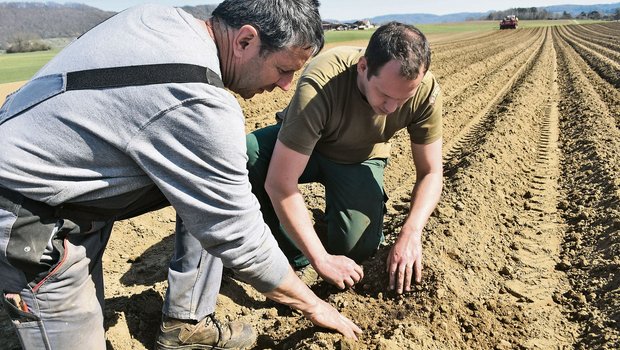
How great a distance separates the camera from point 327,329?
2502 mm

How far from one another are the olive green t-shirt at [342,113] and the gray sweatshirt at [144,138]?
1013mm

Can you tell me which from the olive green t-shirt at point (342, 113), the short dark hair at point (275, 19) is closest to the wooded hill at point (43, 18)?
the olive green t-shirt at point (342, 113)

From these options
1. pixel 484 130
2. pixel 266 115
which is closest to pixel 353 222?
pixel 484 130

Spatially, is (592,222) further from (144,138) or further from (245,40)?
(144,138)

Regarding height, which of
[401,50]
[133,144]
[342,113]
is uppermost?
[401,50]

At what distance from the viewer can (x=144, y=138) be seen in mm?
1685

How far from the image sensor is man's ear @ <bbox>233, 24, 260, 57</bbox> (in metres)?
1.83

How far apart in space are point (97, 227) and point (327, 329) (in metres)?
1.14

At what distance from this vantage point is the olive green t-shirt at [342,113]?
9.25ft

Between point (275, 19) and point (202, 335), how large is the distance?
163 cm

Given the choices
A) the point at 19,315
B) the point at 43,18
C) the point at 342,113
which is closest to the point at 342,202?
the point at 342,113

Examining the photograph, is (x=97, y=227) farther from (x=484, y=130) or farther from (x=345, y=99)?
(x=484, y=130)

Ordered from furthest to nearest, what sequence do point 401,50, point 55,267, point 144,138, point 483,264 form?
point 483,264
point 401,50
point 55,267
point 144,138

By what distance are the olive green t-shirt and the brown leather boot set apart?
1.00m
